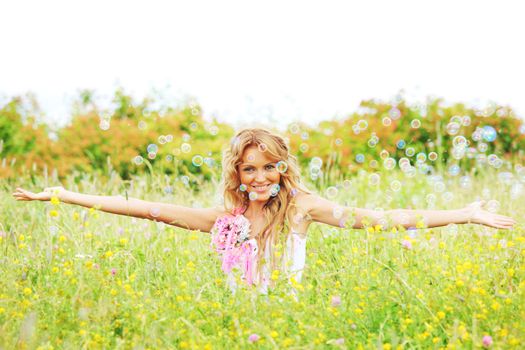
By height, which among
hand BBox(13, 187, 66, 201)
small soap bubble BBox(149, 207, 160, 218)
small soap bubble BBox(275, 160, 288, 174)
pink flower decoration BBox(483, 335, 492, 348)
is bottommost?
pink flower decoration BBox(483, 335, 492, 348)

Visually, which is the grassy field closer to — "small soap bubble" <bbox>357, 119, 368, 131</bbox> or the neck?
the neck

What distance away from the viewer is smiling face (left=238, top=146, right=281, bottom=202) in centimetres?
429

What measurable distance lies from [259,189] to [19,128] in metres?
6.81

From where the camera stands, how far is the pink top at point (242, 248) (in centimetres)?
421

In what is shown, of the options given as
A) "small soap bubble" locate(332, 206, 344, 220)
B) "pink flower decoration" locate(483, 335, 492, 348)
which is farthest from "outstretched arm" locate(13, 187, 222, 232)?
"pink flower decoration" locate(483, 335, 492, 348)

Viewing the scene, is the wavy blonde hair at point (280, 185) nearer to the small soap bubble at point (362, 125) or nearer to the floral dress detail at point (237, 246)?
the floral dress detail at point (237, 246)

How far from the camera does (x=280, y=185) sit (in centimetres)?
446

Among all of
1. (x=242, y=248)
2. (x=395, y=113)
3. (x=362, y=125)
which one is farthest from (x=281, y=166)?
(x=395, y=113)

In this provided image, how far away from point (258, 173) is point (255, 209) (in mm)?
264

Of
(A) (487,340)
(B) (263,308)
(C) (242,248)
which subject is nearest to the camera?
(A) (487,340)

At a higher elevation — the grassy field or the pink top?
the pink top

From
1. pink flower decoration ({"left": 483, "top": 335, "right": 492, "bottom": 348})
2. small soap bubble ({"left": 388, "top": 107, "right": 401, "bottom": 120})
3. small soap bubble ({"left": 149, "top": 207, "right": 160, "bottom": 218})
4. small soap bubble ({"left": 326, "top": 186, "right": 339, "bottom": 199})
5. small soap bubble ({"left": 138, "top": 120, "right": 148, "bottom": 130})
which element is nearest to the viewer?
pink flower decoration ({"left": 483, "top": 335, "right": 492, "bottom": 348})

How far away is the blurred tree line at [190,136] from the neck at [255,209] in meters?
4.93

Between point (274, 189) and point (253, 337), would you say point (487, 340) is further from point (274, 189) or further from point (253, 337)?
point (274, 189)
